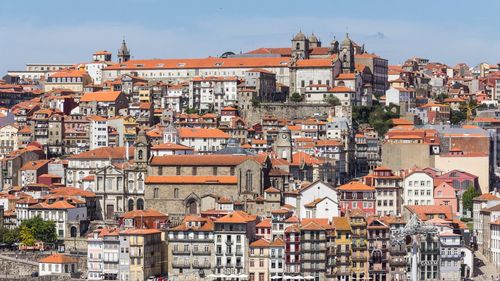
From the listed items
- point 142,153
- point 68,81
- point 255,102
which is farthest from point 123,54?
point 142,153

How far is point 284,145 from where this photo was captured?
7869cm

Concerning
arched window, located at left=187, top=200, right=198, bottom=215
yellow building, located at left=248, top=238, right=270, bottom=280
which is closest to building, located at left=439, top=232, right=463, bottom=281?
yellow building, located at left=248, top=238, right=270, bottom=280

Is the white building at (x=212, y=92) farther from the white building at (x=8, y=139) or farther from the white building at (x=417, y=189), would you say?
the white building at (x=417, y=189)

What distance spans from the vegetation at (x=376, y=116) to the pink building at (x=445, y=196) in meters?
19.0

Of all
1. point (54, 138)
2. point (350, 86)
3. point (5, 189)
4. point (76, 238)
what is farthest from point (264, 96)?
point (76, 238)

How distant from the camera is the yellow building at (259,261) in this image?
6238 centimetres

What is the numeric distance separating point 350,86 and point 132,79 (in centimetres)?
1814

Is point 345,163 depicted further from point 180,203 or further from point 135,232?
point 135,232

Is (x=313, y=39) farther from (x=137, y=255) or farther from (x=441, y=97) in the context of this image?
(x=137, y=255)

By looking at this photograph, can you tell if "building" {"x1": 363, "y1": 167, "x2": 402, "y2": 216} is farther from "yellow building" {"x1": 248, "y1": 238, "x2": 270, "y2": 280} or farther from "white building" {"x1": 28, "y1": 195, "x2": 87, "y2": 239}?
"white building" {"x1": 28, "y1": 195, "x2": 87, "y2": 239}

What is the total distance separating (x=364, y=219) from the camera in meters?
63.8

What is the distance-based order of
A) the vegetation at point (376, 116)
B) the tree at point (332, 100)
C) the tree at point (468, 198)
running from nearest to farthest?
the tree at point (468, 198) → the vegetation at point (376, 116) → the tree at point (332, 100)

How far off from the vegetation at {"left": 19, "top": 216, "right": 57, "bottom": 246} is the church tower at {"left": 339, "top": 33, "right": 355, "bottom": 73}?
117 feet

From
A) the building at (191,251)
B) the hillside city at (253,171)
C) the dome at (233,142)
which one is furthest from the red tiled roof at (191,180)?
the dome at (233,142)
